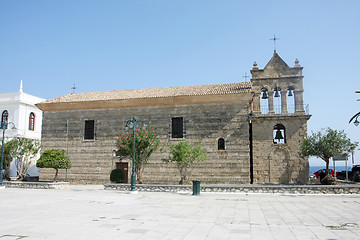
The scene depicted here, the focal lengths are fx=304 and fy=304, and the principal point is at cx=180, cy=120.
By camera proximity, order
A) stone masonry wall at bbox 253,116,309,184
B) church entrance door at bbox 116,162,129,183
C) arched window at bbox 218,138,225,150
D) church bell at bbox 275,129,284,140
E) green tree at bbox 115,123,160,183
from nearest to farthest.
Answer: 1. green tree at bbox 115,123,160,183
2. stone masonry wall at bbox 253,116,309,184
3. arched window at bbox 218,138,225,150
4. church bell at bbox 275,129,284,140
5. church entrance door at bbox 116,162,129,183

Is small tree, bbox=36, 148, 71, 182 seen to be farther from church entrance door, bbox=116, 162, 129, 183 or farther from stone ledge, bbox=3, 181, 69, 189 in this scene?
church entrance door, bbox=116, 162, 129, 183

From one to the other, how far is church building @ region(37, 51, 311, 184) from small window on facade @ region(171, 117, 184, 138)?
0.24ft

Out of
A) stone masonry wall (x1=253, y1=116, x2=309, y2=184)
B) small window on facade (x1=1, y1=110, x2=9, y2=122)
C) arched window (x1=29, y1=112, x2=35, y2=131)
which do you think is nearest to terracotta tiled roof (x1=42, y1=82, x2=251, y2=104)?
stone masonry wall (x1=253, y1=116, x2=309, y2=184)

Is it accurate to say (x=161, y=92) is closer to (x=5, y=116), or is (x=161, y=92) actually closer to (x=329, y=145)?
(x=329, y=145)

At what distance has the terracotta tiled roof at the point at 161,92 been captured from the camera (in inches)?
863

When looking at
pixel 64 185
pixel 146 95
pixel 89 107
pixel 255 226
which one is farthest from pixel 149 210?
pixel 89 107

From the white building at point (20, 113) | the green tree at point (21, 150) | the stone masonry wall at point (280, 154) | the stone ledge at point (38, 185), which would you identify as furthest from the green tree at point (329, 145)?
the white building at point (20, 113)

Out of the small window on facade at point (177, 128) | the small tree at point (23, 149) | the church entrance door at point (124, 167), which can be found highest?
the small window on facade at point (177, 128)

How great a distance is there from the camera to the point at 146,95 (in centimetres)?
2306

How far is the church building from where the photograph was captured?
21.0 metres

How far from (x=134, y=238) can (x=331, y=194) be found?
43.5 feet

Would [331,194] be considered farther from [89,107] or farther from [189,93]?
[89,107]

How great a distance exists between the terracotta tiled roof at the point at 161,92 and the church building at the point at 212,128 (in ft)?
0.25

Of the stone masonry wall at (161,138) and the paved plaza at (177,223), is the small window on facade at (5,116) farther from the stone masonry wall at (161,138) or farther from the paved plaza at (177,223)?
the paved plaza at (177,223)
